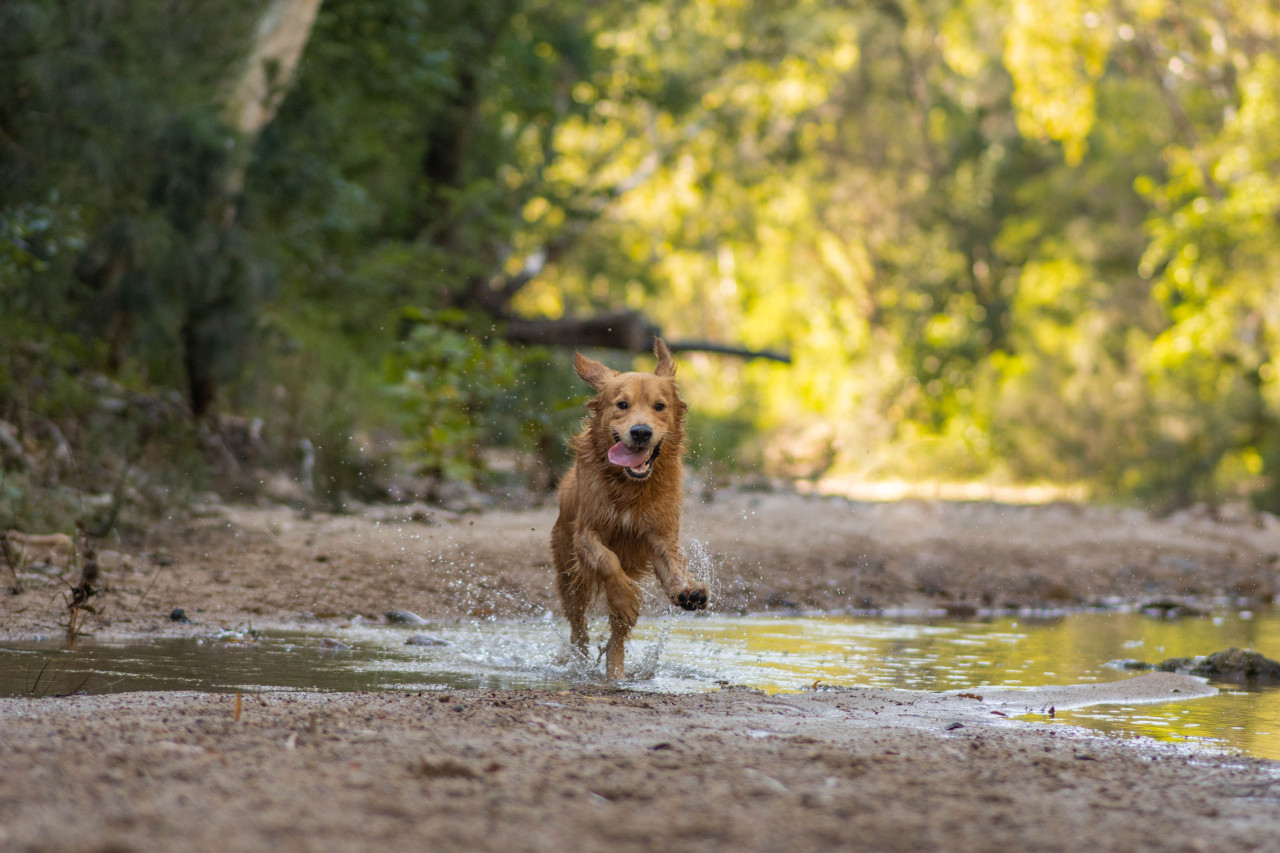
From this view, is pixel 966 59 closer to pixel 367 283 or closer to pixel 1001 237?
pixel 1001 237

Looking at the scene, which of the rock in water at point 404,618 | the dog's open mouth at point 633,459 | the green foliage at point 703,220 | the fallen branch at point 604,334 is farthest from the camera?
the fallen branch at point 604,334

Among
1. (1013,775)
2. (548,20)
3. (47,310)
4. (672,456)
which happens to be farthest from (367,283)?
(1013,775)

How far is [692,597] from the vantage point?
18.3ft

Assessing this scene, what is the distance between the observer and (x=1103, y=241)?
89.1ft

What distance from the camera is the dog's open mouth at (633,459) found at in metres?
6.08

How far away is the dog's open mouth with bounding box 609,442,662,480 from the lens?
6.08 m

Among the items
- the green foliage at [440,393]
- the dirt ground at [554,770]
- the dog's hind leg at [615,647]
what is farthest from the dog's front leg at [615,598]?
the green foliage at [440,393]

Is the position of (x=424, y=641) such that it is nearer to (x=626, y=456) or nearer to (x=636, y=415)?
(x=626, y=456)

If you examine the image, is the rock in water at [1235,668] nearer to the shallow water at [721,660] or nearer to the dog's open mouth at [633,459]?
the shallow water at [721,660]

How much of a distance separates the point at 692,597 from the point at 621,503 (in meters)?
0.85

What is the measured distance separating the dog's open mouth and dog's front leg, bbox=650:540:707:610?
0.39 meters

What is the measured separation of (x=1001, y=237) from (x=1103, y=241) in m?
3.62

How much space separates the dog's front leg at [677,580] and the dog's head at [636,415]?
15.4 inches

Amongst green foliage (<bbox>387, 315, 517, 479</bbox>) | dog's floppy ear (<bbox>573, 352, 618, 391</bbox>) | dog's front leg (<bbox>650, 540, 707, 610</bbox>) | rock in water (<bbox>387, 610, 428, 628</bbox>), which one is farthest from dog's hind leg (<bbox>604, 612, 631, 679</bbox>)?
green foliage (<bbox>387, 315, 517, 479</bbox>)
